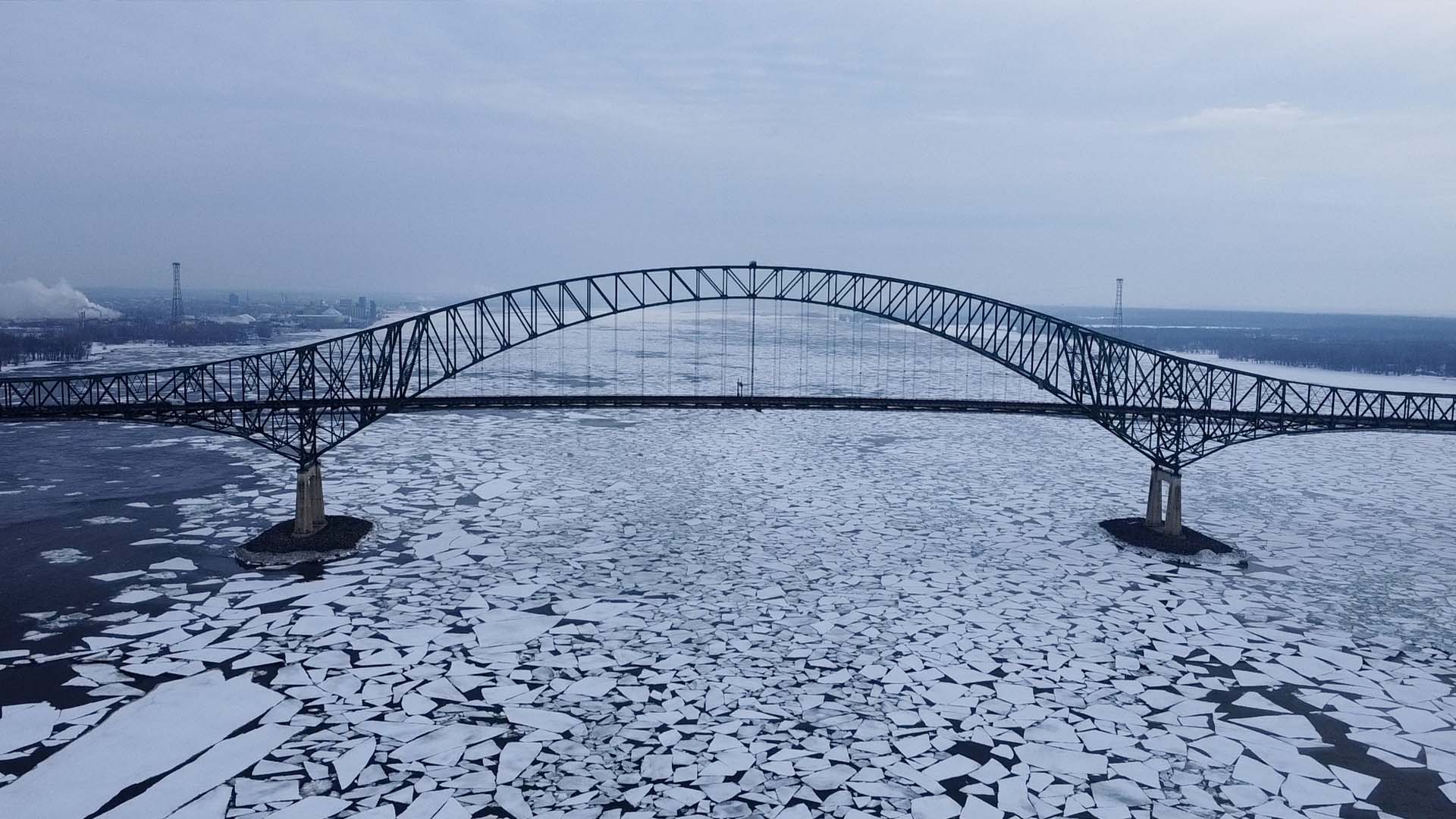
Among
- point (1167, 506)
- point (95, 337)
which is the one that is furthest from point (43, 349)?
point (1167, 506)

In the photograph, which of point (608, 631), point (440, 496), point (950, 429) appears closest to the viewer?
point (608, 631)

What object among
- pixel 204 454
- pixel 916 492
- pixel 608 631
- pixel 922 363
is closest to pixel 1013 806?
pixel 608 631

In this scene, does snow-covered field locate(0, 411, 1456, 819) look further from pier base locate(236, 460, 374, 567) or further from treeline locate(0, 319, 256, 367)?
treeline locate(0, 319, 256, 367)

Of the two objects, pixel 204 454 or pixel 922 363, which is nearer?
pixel 204 454

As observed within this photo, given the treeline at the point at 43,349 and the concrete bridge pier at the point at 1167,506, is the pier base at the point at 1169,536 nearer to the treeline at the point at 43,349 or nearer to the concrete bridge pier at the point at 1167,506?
the concrete bridge pier at the point at 1167,506

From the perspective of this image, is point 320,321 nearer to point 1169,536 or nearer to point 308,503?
point 308,503

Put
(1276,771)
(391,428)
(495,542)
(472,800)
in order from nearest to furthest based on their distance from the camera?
(472,800) < (1276,771) < (495,542) < (391,428)

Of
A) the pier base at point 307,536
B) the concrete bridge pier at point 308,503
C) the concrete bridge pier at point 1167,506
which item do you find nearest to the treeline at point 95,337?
the pier base at point 307,536

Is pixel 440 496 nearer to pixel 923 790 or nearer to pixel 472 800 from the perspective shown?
pixel 472 800
